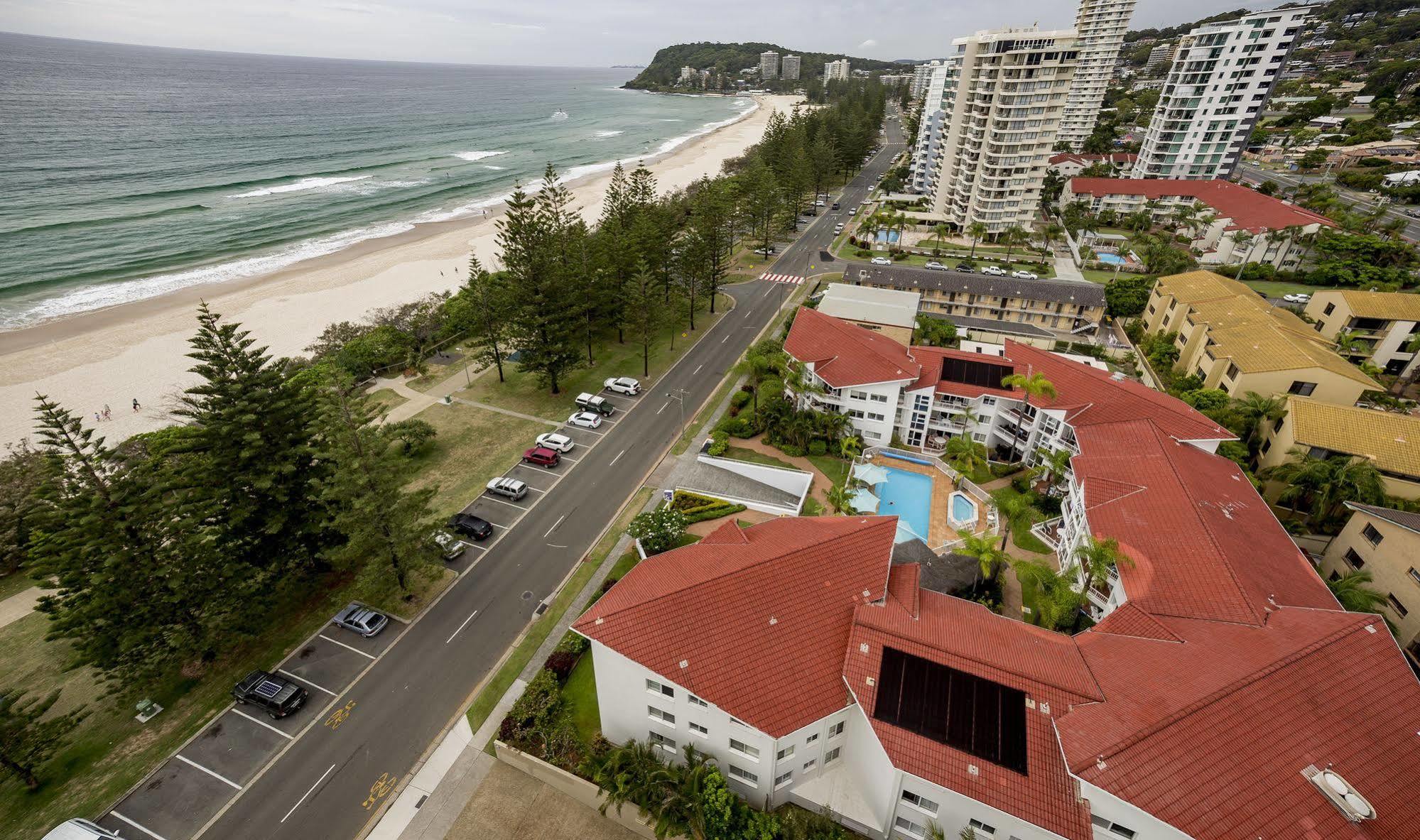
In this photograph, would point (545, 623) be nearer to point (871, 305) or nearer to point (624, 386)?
point (624, 386)

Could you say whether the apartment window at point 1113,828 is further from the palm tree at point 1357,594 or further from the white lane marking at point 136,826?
the white lane marking at point 136,826

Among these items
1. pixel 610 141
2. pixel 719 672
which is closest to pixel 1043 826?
pixel 719 672

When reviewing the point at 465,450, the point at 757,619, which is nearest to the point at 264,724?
the point at 465,450

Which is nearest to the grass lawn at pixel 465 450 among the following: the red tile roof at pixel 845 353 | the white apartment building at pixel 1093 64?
the red tile roof at pixel 845 353

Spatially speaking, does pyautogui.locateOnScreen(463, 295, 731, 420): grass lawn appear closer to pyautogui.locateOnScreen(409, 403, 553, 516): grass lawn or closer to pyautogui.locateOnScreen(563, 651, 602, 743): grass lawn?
pyautogui.locateOnScreen(409, 403, 553, 516): grass lawn

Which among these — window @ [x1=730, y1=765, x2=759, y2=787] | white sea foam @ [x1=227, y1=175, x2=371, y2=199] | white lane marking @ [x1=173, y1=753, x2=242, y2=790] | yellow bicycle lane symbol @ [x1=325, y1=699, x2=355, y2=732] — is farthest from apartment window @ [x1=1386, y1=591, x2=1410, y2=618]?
white sea foam @ [x1=227, y1=175, x2=371, y2=199]
